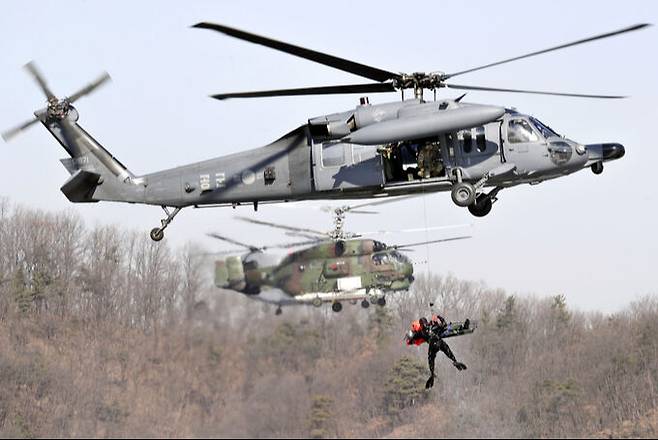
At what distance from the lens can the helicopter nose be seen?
20406 mm

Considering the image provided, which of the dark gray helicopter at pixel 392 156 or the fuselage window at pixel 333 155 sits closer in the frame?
the dark gray helicopter at pixel 392 156

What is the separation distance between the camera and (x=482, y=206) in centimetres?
2108

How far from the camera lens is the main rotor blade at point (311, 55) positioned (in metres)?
16.4

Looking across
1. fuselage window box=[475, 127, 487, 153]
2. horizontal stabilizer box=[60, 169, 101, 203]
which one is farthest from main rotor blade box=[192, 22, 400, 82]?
horizontal stabilizer box=[60, 169, 101, 203]

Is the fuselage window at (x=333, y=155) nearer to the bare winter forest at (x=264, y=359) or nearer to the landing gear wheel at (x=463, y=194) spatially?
the landing gear wheel at (x=463, y=194)

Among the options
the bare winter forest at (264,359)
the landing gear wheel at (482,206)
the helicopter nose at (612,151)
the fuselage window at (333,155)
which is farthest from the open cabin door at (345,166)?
the bare winter forest at (264,359)

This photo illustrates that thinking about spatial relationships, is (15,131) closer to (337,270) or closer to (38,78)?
(38,78)

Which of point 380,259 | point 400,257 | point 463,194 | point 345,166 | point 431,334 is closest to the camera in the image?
point 431,334

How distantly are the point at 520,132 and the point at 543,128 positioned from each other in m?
0.45

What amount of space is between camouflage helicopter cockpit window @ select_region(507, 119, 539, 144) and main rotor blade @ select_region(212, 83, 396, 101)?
84.4 inches

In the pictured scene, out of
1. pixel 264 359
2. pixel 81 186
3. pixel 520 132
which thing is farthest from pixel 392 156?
pixel 264 359

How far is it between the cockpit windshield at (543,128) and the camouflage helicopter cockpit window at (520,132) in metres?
0.14

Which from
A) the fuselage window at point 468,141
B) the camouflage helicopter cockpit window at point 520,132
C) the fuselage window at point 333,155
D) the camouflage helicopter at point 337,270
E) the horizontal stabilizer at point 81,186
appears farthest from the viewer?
the camouflage helicopter at point 337,270

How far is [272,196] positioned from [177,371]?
16.1 metres
